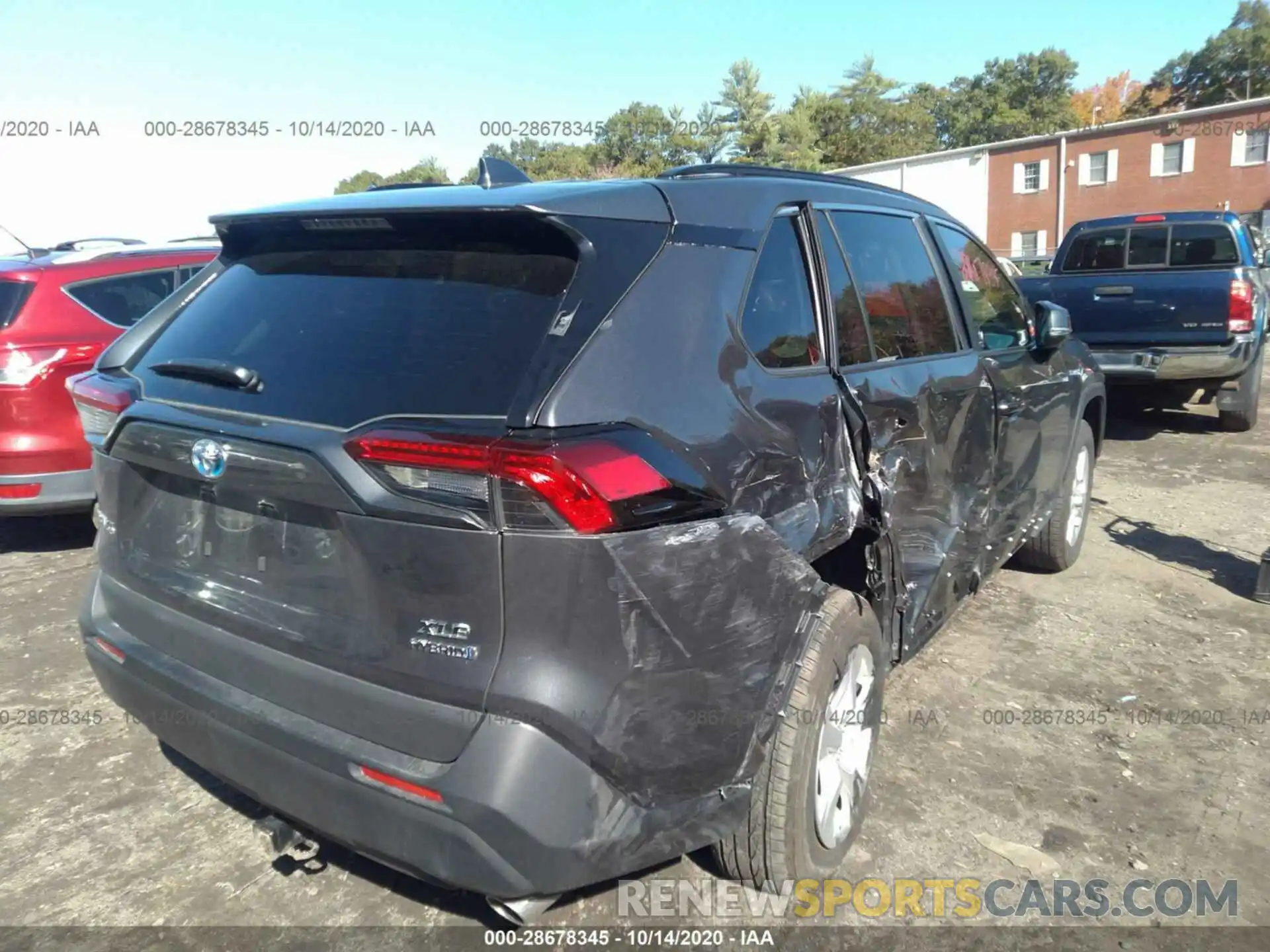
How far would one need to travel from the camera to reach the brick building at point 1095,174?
104ft

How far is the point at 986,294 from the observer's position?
14.0 ft

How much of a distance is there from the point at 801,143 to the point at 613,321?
167 ft

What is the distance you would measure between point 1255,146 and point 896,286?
117ft

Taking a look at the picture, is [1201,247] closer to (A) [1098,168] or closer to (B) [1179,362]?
(B) [1179,362]

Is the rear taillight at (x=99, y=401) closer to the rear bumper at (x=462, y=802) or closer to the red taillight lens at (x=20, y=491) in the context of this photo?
the rear bumper at (x=462, y=802)

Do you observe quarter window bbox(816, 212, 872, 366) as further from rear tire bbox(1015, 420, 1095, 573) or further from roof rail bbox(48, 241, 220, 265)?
roof rail bbox(48, 241, 220, 265)

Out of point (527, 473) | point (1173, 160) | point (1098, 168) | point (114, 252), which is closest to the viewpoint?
point (527, 473)

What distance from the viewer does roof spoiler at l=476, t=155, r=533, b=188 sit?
8.56ft

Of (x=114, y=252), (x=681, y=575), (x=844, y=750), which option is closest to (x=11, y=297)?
(x=114, y=252)

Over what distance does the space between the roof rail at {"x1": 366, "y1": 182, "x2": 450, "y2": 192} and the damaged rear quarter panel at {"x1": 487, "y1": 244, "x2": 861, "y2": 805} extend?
95 centimetres

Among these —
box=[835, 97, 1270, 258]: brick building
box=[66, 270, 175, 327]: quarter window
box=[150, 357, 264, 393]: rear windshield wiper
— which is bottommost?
box=[150, 357, 264, 393]: rear windshield wiper

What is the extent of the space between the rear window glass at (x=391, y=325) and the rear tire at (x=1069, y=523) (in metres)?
3.69

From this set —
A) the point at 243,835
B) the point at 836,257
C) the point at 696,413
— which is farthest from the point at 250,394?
the point at 836,257

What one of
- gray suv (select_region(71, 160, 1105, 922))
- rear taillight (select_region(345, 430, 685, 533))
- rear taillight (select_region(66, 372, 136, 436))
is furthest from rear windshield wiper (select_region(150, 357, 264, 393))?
rear taillight (select_region(345, 430, 685, 533))
